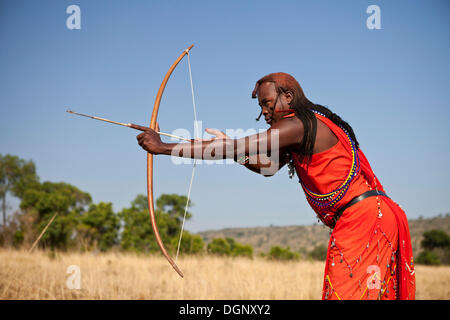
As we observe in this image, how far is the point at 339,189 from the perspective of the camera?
2.41 meters

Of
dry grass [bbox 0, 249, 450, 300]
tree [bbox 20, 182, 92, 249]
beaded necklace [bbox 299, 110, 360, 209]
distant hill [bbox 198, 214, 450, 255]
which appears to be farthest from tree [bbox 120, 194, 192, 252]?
beaded necklace [bbox 299, 110, 360, 209]

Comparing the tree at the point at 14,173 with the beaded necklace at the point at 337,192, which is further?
the tree at the point at 14,173

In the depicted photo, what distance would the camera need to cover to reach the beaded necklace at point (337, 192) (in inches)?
95.0

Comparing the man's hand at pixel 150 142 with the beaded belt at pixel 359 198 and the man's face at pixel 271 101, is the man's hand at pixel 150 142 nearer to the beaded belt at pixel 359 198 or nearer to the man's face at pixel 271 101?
the man's face at pixel 271 101

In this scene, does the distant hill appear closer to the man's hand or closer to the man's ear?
the man's ear

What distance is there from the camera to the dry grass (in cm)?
638

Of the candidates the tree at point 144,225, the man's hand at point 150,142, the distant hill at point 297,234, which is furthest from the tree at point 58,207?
the man's hand at point 150,142

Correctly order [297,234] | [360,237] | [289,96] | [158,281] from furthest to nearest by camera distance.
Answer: [297,234] → [158,281] → [289,96] → [360,237]

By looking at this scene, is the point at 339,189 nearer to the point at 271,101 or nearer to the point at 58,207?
the point at 271,101

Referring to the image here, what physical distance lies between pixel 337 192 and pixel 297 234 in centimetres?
4046

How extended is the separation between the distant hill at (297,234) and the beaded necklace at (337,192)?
28.9 meters

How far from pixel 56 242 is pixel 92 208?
3566 mm

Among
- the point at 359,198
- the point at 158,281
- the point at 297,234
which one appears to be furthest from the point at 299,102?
the point at 297,234

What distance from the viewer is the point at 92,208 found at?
22.0 metres
